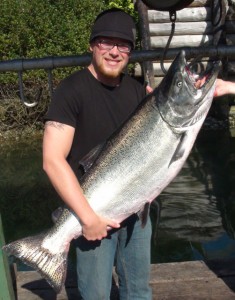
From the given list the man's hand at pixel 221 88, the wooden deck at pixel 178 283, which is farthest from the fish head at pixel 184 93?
the wooden deck at pixel 178 283

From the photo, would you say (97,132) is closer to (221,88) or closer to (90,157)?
(90,157)

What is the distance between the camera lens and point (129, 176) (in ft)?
8.55

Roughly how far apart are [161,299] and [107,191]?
4.38 ft

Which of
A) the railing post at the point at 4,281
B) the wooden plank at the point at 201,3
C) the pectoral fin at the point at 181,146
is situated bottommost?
the railing post at the point at 4,281

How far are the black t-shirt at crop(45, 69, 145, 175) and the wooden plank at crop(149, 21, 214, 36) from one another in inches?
301

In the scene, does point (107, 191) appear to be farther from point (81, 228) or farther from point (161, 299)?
point (161, 299)

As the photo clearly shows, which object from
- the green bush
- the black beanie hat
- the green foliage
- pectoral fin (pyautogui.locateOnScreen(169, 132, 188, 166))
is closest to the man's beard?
the black beanie hat

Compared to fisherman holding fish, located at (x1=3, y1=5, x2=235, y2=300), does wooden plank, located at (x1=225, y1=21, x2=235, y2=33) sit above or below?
below

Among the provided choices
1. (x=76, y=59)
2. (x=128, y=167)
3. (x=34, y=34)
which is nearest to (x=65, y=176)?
(x=128, y=167)

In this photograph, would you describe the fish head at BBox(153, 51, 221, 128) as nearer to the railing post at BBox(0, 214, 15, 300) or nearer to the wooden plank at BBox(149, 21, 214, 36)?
the railing post at BBox(0, 214, 15, 300)

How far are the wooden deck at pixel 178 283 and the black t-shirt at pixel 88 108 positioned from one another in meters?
1.36

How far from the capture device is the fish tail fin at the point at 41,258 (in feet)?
8.69

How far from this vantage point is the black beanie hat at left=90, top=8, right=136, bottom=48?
2.56 metres

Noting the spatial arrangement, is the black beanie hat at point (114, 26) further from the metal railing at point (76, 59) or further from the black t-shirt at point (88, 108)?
the metal railing at point (76, 59)
